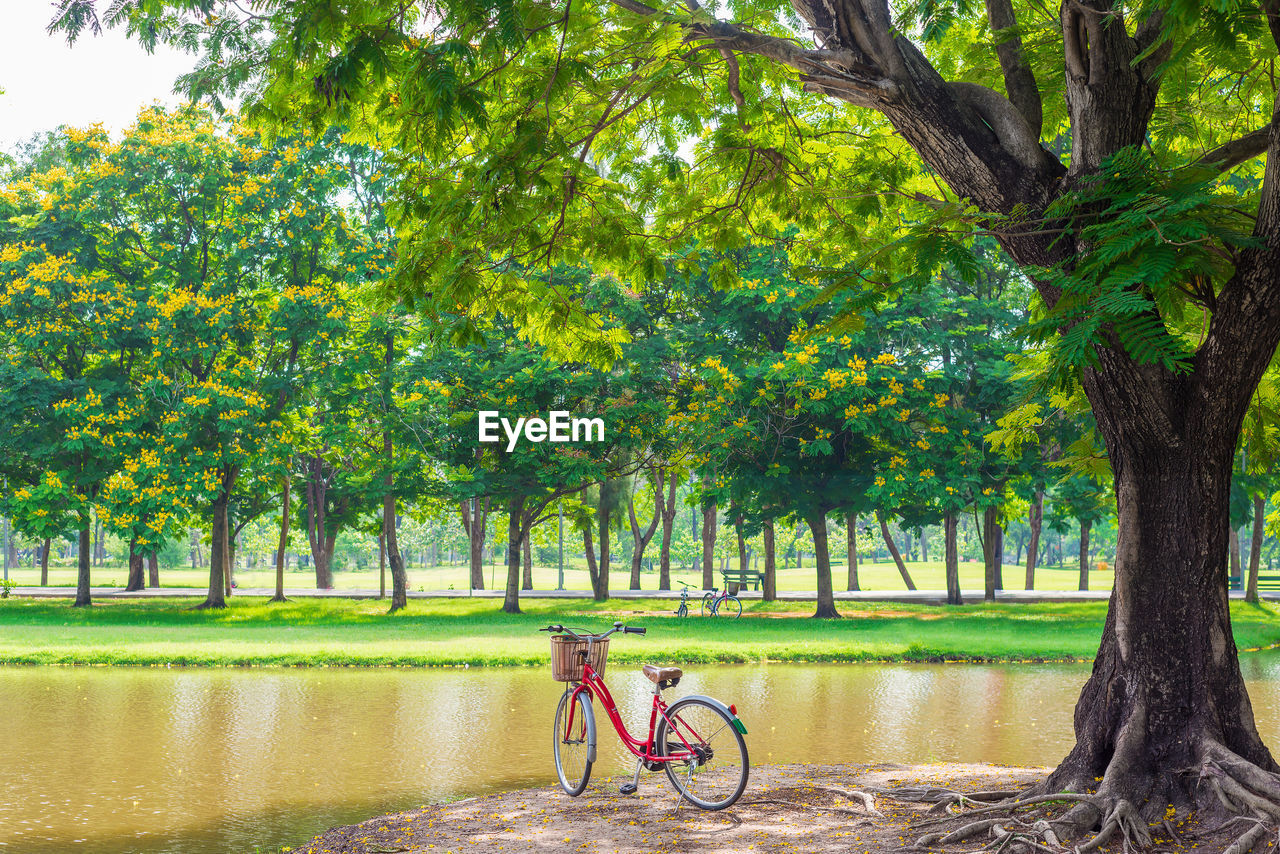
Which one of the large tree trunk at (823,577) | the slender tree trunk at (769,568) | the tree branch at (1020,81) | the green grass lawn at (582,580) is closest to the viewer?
the tree branch at (1020,81)

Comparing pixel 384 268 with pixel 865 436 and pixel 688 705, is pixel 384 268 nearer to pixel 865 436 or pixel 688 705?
pixel 865 436

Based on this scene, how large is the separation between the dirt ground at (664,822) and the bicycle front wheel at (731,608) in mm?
17416

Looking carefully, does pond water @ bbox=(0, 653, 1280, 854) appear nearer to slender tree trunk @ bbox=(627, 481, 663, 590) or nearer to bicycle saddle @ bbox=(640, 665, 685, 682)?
bicycle saddle @ bbox=(640, 665, 685, 682)

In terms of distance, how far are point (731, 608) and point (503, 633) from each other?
9.53 meters

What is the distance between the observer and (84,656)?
54.1 feet

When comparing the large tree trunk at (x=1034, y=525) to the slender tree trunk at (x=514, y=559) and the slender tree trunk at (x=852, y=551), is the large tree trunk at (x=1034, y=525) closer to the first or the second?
the slender tree trunk at (x=852, y=551)

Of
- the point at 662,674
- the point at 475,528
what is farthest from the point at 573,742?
the point at 475,528

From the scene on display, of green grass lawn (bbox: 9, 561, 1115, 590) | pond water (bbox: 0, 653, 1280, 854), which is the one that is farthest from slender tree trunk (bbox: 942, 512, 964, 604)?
green grass lawn (bbox: 9, 561, 1115, 590)

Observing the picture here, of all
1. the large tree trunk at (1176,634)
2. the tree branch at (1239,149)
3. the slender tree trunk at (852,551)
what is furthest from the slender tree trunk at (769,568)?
the tree branch at (1239,149)

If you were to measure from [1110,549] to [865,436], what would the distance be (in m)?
72.3

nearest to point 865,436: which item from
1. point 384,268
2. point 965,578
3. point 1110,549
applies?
point 384,268

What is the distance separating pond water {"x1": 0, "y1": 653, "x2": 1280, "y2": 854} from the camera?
7410 mm

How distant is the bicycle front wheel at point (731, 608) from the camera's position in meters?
26.1

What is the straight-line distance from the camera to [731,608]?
28547mm
